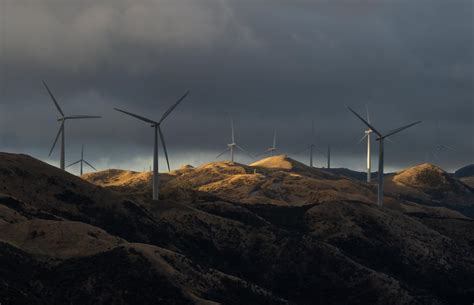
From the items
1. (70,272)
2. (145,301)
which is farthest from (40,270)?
(145,301)

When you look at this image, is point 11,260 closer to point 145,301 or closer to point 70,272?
point 70,272

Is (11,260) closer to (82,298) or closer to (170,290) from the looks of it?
(82,298)

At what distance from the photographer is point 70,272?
19975cm

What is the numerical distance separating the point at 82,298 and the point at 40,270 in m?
15.5

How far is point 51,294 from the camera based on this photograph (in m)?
189

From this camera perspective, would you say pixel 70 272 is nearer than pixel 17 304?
No

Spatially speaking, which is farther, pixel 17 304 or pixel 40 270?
pixel 40 270

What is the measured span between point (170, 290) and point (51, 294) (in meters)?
25.5

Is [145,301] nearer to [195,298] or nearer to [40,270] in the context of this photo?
[195,298]

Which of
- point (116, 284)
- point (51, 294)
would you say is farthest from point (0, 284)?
point (116, 284)

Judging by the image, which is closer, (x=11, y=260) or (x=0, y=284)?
(x=0, y=284)

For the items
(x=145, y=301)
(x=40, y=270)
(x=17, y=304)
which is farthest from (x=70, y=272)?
(x=17, y=304)

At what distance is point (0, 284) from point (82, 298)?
23.1 meters

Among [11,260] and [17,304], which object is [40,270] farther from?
[17,304]
